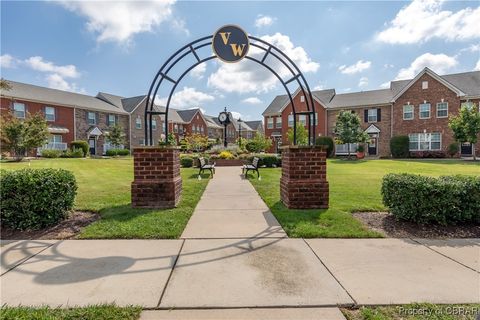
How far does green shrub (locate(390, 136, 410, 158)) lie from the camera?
31.2 meters

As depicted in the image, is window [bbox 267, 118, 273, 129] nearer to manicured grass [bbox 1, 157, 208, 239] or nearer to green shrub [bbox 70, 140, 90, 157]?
green shrub [bbox 70, 140, 90, 157]

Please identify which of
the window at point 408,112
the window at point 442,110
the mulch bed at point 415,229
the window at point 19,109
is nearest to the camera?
the mulch bed at point 415,229

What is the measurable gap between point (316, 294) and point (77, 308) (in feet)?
7.64

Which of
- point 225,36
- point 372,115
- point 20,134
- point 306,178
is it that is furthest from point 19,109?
point 372,115

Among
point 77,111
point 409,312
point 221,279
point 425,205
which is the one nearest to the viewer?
point 409,312

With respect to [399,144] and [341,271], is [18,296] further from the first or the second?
[399,144]

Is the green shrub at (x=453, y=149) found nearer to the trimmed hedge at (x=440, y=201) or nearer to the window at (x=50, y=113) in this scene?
the trimmed hedge at (x=440, y=201)

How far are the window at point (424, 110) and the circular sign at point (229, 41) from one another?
32382 millimetres

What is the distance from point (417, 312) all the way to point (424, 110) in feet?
117

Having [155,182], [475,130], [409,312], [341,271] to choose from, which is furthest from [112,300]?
[475,130]

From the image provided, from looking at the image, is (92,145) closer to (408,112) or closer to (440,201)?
(440,201)

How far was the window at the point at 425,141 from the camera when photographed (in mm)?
30672

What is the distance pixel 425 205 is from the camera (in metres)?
4.99

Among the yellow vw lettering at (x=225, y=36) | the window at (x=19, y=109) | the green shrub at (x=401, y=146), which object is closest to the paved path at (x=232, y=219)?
Answer: the yellow vw lettering at (x=225, y=36)
